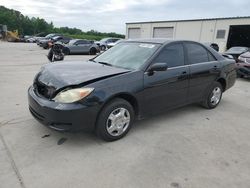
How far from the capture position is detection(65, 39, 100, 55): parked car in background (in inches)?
769

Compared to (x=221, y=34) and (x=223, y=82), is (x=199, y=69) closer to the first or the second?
(x=223, y=82)

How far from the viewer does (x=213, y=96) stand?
16.7ft

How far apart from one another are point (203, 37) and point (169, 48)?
85.7 feet

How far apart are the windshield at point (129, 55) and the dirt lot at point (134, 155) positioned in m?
1.11

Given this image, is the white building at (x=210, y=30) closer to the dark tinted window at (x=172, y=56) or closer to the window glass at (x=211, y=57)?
the window glass at (x=211, y=57)

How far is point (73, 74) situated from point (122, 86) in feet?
2.45

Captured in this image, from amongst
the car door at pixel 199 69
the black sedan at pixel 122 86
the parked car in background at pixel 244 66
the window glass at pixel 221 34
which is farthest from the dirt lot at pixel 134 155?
the window glass at pixel 221 34

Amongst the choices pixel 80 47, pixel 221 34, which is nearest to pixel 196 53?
pixel 80 47

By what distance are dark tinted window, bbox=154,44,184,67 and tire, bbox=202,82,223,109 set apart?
1230 millimetres

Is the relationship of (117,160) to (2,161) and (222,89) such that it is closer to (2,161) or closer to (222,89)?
(2,161)

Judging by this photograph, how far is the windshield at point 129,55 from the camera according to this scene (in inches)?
148

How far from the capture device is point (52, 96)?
3.09 m

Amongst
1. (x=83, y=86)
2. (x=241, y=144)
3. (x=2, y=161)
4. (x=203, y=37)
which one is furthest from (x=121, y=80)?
(x=203, y=37)

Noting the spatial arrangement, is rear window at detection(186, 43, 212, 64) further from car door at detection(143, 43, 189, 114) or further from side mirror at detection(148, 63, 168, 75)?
side mirror at detection(148, 63, 168, 75)
